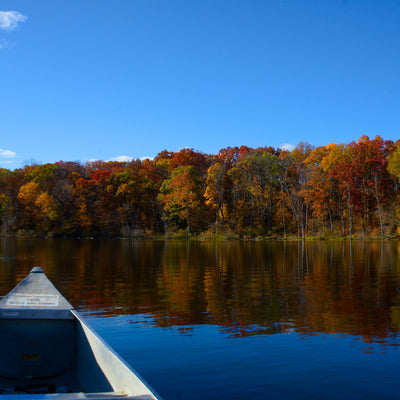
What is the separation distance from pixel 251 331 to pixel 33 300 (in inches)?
188

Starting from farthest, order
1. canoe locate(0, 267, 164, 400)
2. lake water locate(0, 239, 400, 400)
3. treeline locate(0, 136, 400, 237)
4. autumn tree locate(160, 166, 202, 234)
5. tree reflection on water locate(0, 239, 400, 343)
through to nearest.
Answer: autumn tree locate(160, 166, 202, 234), treeline locate(0, 136, 400, 237), tree reflection on water locate(0, 239, 400, 343), lake water locate(0, 239, 400, 400), canoe locate(0, 267, 164, 400)

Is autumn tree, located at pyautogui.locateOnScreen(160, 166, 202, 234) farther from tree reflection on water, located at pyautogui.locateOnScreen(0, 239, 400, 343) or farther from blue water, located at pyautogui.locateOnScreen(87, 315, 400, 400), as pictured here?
blue water, located at pyautogui.locateOnScreen(87, 315, 400, 400)

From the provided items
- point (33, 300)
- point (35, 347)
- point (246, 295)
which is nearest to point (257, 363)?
point (35, 347)

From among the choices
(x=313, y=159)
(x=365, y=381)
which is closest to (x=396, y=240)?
(x=313, y=159)

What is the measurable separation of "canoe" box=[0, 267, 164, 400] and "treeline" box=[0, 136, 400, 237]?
55571 millimetres

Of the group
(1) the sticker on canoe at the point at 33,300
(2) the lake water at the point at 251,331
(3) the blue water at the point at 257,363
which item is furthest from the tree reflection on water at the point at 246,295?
(1) the sticker on canoe at the point at 33,300

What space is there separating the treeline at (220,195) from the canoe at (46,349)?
182ft

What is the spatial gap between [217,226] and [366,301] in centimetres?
5537

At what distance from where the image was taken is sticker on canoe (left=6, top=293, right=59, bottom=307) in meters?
6.99

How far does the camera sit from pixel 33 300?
7199 millimetres

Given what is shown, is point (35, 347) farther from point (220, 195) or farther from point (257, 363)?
point (220, 195)

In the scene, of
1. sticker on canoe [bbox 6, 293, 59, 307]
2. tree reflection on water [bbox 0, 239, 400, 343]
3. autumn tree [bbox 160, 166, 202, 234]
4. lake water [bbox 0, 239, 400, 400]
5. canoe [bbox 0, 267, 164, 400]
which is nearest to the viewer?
canoe [bbox 0, 267, 164, 400]

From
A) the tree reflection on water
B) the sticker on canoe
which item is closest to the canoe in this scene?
the sticker on canoe

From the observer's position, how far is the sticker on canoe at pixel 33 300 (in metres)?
6.99
